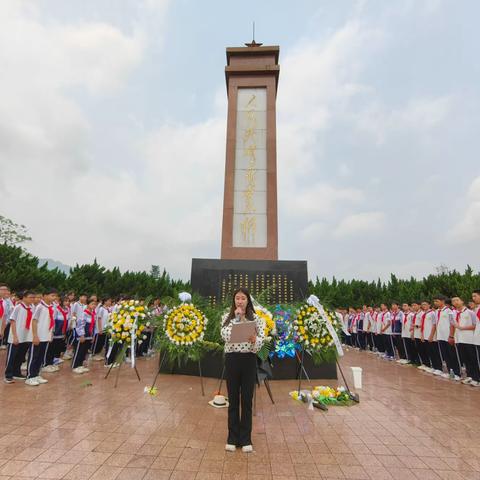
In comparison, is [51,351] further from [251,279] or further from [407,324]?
[407,324]

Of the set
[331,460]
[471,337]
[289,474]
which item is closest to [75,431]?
[289,474]

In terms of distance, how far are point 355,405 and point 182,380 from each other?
10.9ft

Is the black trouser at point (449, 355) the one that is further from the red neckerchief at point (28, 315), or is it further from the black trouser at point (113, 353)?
the red neckerchief at point (28, 315)

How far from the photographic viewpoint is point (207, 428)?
388 cm

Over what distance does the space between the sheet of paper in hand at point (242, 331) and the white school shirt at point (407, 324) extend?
8.27 meters

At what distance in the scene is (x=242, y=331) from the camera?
126 inches

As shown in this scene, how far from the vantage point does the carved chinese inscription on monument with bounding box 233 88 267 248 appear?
435 inches

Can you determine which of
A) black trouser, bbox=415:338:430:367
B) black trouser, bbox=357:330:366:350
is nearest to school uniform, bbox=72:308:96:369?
black trouser, bbox=415:338:430:367

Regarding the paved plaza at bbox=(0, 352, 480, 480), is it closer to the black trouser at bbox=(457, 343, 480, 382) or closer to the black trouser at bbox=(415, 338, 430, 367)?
the black trouser at bbox=(457, 343, 480, 382)

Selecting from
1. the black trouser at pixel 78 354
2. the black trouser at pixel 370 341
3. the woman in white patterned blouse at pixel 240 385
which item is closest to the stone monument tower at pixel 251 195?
the black trouser at pixel 78 354

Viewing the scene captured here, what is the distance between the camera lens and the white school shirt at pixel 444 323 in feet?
25.9

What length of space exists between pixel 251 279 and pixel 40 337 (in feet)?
16.9

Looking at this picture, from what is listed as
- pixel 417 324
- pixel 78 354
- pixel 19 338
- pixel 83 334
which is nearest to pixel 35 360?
pixel 19 338

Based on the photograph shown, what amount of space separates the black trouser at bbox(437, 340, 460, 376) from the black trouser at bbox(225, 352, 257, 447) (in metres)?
6.69
